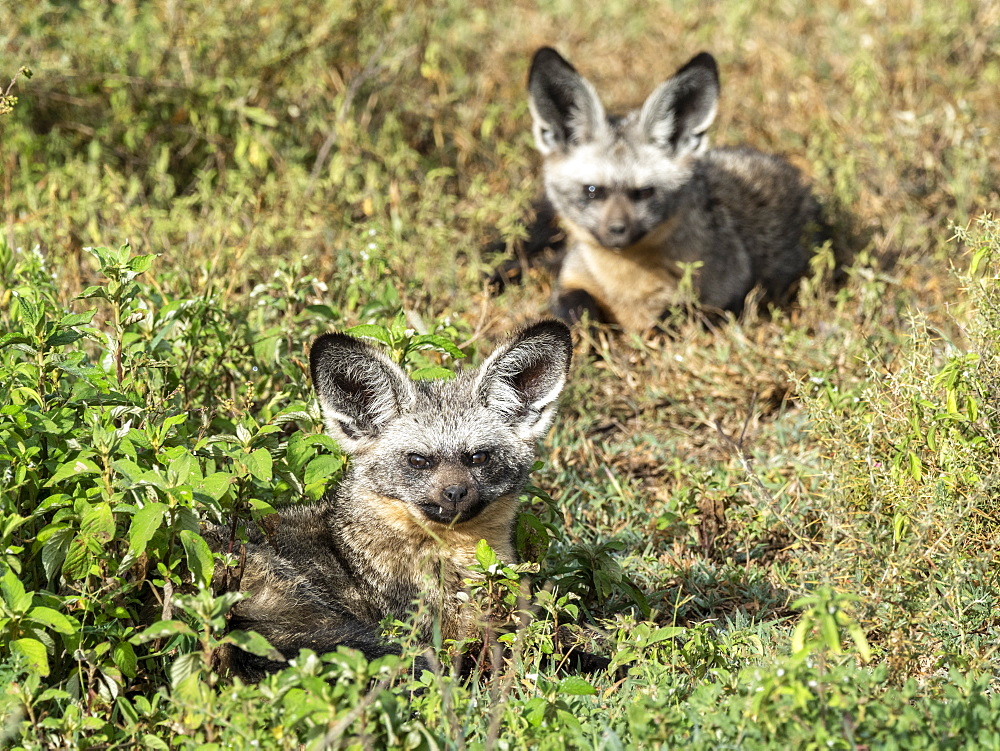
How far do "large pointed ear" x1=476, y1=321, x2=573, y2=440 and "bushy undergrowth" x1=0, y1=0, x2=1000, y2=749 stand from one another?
10.1 inches

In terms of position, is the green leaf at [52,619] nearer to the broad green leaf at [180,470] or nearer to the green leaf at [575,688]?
the broad green leaf at [180,470]

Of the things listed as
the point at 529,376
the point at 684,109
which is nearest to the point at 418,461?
the point at 529,376

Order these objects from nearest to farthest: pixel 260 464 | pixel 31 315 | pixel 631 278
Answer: pixel 260 464 → pixel 31 315 → pixel 631 278

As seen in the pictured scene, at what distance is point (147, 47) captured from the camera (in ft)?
24.2

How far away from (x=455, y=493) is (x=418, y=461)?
0.88ft

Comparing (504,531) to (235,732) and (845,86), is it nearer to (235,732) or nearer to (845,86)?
(235,732)

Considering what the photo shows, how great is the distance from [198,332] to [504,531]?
164 cm

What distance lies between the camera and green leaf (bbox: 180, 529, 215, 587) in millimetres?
3318

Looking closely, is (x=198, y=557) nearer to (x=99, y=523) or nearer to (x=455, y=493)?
(x=99, y=523)

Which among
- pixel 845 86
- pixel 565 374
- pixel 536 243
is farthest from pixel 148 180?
pixel 845 86

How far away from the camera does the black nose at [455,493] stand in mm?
3926

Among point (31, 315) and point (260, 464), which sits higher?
point (31, 315)

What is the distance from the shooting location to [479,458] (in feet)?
13.6

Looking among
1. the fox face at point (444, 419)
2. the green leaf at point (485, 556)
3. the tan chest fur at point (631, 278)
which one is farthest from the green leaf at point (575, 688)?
the tan chest fur at point (631, 278)
